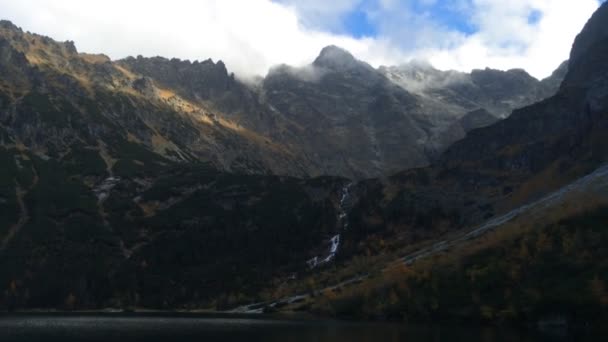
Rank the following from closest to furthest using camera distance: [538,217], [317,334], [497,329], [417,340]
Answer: [417,340] < [317,334] < [497,329] < [538,217]

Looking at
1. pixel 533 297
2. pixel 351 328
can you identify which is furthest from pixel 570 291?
pixel 351 328

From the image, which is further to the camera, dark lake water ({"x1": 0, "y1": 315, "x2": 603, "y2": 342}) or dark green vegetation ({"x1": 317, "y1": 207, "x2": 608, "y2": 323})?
dark green vegetation ({"x1": 317, "y1": 207, "x2": 608, "y2": 323})

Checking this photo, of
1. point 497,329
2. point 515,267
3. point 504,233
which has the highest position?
point 504,233

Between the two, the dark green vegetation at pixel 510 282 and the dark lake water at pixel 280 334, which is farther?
the dark green vegetation at pixel 510 282

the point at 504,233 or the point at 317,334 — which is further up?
the point at 504,233

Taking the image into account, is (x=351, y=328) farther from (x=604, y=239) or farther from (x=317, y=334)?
(x=604, y=239)

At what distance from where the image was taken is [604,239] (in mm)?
119500

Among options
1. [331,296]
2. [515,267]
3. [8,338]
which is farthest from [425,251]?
[8,338]

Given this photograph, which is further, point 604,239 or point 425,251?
point 425,251

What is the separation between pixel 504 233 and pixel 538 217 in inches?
450

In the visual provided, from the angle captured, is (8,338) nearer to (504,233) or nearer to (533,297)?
(533,297)

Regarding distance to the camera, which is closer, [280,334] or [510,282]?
[280,334]

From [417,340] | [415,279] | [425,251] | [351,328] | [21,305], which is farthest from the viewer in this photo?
[21,305]

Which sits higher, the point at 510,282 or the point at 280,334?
the point at 510,282
